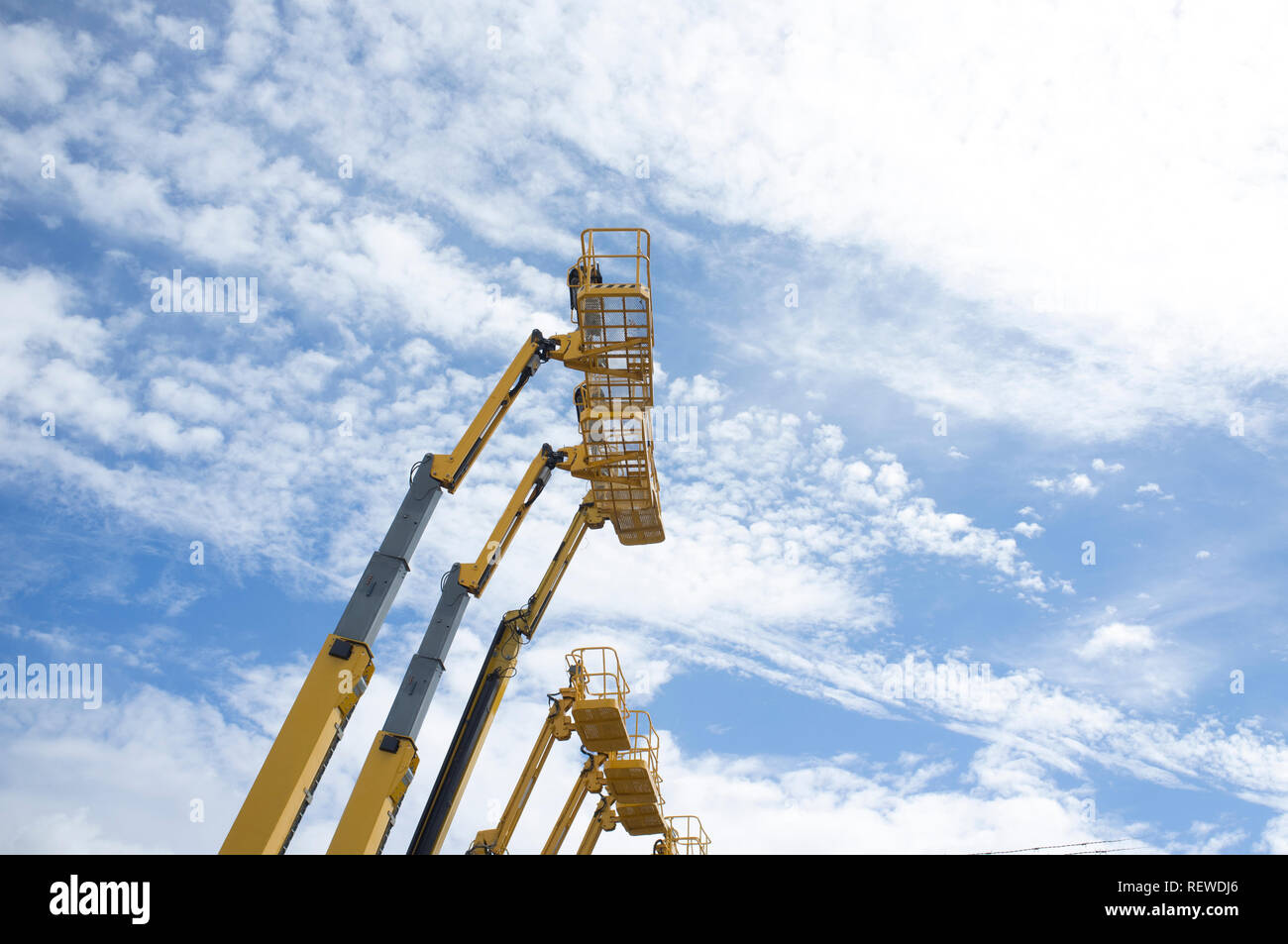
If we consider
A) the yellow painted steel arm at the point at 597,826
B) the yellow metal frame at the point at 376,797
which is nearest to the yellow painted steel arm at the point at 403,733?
the yellow metal frame at the point at 376,797

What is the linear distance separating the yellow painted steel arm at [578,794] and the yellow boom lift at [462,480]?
22.2ft

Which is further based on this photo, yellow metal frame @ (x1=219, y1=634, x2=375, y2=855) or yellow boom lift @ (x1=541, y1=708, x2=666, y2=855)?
yellow boom lift @ (x1=541, y1=708, x2=666, y2=855)

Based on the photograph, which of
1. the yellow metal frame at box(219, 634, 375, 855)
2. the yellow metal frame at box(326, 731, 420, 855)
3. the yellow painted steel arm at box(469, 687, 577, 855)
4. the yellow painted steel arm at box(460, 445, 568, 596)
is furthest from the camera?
the yellow painted steel arm at box(469, 687, 577, 855)

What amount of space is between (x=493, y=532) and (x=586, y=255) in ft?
17.7


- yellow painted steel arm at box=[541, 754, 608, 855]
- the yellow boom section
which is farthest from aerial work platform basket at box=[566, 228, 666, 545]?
yellow painted steel arm at box=[541, 754, 608, 855]

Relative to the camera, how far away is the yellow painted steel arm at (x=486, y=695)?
17.3 meters

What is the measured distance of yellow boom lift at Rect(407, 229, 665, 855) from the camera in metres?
16.5

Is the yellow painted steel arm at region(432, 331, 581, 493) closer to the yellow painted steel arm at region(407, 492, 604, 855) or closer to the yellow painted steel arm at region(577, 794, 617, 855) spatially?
the yellow painted steel arm at region(407, 492, 604, 855)

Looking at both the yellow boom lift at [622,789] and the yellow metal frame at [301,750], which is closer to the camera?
the yellow metal frame at [301,750]

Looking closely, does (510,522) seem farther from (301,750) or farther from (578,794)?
(578,794)

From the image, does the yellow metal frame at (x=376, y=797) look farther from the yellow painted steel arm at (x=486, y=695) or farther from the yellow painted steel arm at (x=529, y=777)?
the yellow painted steel arm at (x=529, y=777)

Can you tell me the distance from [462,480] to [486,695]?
5.46 m

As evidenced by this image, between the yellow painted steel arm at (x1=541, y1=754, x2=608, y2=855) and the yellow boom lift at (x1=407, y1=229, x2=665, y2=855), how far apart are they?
6.00 meters
